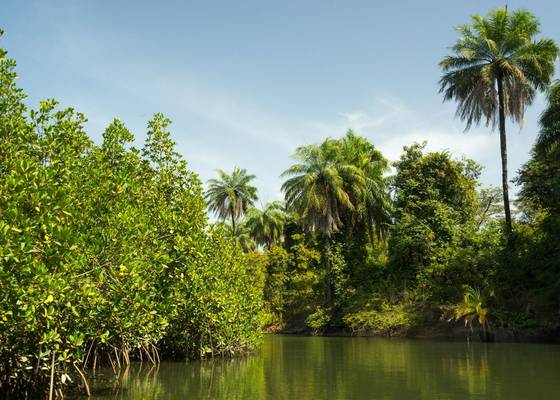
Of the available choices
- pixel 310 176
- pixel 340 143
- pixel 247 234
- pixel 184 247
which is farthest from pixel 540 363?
pixel 247 234

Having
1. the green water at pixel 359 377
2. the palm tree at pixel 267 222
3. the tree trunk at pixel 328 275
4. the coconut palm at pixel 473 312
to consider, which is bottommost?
the green water at pixel 359 377

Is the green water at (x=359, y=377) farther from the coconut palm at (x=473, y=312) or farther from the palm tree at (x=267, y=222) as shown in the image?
the palm tree at (x=267, y=222)

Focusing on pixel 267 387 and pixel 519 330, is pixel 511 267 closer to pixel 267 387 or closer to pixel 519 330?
pixel 519 330

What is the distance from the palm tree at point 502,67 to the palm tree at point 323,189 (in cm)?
1142

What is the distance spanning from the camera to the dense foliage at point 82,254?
8.89 m

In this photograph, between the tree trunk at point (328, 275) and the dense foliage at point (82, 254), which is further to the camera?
the tree trunk at point (328, 275)


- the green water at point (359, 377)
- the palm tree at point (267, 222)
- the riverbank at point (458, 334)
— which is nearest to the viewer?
the green water at point (359, 377)

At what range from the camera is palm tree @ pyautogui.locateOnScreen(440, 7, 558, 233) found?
32906 millimetres

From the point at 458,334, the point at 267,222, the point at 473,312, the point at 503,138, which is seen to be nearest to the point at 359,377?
the point at 473,312

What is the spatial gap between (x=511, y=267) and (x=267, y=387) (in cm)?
2241

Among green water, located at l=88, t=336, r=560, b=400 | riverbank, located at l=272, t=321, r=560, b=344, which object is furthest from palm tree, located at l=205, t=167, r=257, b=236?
green water, located at l=88, t=336, r=560, b=400

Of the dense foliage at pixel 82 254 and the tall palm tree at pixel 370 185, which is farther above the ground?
the tall palm tree at pixel 370 185

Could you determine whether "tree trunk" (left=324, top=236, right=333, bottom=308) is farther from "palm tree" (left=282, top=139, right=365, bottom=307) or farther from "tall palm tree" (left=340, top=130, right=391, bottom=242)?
"tall palm tree" (left=340, top=130, right=391, bottom=242)

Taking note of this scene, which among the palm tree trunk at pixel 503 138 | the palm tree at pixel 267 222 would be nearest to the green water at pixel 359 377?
the palm tree trunk at pixel 503 138
